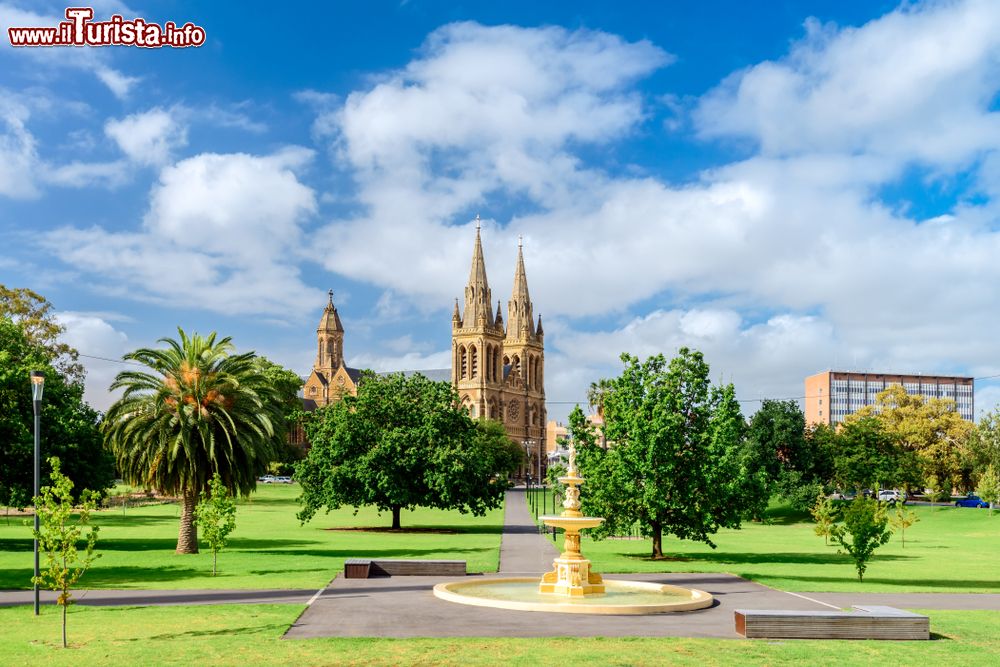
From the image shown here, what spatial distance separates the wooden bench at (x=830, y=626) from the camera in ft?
57.6

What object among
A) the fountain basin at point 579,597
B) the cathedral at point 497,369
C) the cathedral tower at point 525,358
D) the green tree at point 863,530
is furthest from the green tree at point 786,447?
the cathedral tower at point 525,358

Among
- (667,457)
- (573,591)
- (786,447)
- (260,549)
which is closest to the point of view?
(573,591)

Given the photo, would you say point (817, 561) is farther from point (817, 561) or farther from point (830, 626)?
point (830, 626)

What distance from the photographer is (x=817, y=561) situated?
37.1 metres

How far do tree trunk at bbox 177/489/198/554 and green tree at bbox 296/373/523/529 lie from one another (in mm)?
13845

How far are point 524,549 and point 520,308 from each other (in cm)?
13903

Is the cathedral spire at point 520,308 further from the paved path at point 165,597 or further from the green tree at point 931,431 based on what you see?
the paved path at point 165,597

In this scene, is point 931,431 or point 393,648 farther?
point 931,431

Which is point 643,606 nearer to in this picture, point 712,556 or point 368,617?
point 368,617

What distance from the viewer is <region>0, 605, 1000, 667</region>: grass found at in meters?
15.0

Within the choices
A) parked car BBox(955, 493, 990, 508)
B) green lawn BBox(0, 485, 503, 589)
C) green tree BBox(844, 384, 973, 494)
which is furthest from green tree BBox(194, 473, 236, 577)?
parked car BBox(955, 493, 990, 508)

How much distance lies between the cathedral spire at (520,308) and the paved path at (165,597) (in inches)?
6012

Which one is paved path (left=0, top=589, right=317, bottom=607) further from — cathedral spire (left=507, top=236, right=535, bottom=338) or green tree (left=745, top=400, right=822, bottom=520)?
cathedral spire (left=507, top=236, right=535, bottom=338)

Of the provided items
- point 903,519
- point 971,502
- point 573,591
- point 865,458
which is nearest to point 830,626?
point 573,591
